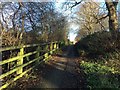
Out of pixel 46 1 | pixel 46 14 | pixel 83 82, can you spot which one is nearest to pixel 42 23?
pixel 46 14

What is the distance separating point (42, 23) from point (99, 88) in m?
21.6

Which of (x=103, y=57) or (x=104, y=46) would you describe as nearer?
(x=103, y=57)

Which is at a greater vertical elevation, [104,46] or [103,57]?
[104,46]

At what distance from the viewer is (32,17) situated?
2698 cm

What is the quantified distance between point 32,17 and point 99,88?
19481mm

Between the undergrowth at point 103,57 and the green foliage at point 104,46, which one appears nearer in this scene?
the undergrowth at point 103,57

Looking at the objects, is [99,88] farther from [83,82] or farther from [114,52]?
[114,52]

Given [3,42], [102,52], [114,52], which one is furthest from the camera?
[102,52]

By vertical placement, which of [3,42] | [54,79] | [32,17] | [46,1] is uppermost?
[46,1]

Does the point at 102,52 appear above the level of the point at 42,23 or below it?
below

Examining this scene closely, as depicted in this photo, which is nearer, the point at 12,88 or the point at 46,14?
the point at 12,88

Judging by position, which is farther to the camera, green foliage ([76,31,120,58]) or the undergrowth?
green foliage ([76,31,120,58])

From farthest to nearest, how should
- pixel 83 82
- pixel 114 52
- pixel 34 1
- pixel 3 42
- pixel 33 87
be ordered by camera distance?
pixel 34 1 < pixel 114 52 < pixel 3 42 < pixel 83 82 < pixel 33 87

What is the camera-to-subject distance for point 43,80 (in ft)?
32.7
